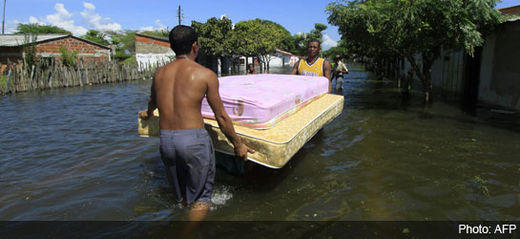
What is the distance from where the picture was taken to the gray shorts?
2.60m

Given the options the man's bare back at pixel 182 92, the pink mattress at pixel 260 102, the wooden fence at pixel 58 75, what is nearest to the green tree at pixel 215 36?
the wooden fence at pixel 58 75

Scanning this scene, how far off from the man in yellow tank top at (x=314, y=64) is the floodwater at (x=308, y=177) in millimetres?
1192

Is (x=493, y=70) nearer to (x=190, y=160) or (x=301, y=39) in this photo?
(x=190, y=160)

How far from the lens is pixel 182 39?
2650mm

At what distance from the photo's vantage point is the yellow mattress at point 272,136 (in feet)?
9.75

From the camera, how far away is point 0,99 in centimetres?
1291

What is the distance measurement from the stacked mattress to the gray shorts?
484mm

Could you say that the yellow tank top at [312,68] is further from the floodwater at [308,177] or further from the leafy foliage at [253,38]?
the leafy foliage at [253,38]

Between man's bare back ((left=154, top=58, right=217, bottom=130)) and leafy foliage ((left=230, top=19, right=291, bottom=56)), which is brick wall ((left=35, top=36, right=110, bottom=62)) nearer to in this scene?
leafy foliage ((left=230, top=19, right=291, bottom=56))

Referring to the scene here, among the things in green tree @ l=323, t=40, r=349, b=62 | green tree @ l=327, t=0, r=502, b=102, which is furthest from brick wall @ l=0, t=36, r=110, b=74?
green tree @ l=327, t=0, r=502, b=102

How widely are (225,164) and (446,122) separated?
616 centimetres

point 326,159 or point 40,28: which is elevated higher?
point 40,28
